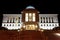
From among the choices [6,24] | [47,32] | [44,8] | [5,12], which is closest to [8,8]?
[5,12]

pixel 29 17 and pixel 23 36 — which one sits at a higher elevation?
pixel 29 17

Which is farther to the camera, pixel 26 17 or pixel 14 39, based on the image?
pixel 26 17

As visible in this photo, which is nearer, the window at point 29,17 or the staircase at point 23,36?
the staircase at point 23,36

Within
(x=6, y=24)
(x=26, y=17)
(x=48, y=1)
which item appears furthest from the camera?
(x=6, y=24)

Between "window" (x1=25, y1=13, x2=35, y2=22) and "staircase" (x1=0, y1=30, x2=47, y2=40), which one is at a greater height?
"window" (x1=25, y1=13, x2=35, y2=22)

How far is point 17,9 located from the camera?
28.8ft

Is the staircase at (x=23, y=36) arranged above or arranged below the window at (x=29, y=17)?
below

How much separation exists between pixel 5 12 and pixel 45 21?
2599mm

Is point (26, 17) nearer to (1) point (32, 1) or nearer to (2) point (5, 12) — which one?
(1) point (32, 1)

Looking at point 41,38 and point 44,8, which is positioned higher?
point 44,8

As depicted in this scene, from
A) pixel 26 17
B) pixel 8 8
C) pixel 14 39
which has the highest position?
pixel 8 8

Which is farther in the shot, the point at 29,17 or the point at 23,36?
the point at 29,17

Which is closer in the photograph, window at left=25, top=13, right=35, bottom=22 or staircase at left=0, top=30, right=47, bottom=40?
staircase at left=0, top=30, right=47, bottom=40

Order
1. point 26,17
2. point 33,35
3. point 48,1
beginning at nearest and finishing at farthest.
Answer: point 33,35 → point 26,17 → point 48,1
